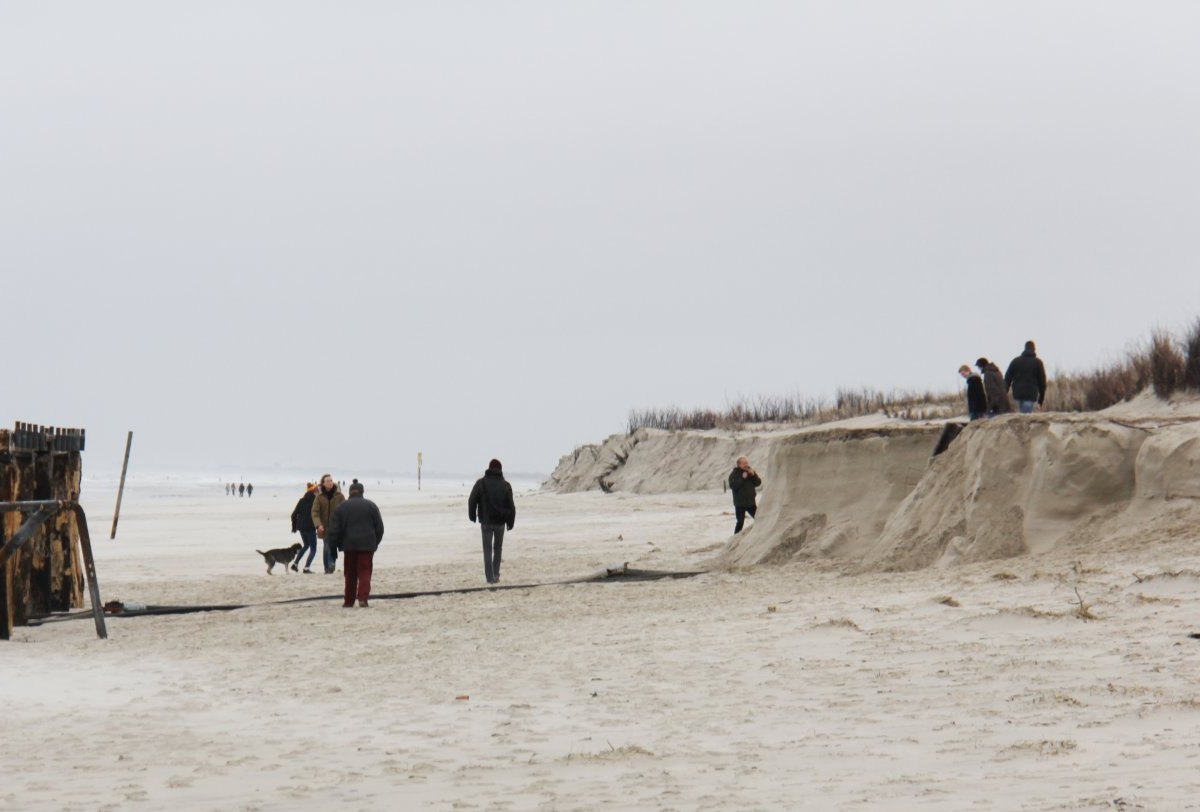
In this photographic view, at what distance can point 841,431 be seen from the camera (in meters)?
18.8

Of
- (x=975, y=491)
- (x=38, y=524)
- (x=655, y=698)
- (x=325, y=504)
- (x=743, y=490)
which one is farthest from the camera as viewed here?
(x=743, y=490)

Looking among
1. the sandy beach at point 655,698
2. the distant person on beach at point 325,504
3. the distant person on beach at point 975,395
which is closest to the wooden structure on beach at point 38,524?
the sandy beach at point 655,698

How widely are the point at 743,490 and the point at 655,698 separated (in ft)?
40.4

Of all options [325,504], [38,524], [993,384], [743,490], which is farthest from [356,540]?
[993,384]

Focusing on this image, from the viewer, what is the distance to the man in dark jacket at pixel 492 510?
18250 mm

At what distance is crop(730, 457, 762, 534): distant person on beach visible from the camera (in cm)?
2094

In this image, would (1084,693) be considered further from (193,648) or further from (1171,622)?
(193,648)

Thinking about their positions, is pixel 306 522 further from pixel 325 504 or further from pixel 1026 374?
pixel 1026 374

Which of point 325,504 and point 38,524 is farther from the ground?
point 325,504

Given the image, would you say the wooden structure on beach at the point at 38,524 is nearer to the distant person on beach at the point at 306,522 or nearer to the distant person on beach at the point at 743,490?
the distant person on beach at the point at 306,522

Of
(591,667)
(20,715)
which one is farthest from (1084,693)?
(20,715)

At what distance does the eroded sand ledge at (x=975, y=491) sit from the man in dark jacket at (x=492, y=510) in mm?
3118

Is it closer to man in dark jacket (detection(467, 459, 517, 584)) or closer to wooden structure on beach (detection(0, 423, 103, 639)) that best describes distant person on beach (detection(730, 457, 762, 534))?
man in dark jacket (detection(467, 459, 517, 584))

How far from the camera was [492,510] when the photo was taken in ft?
60.3
